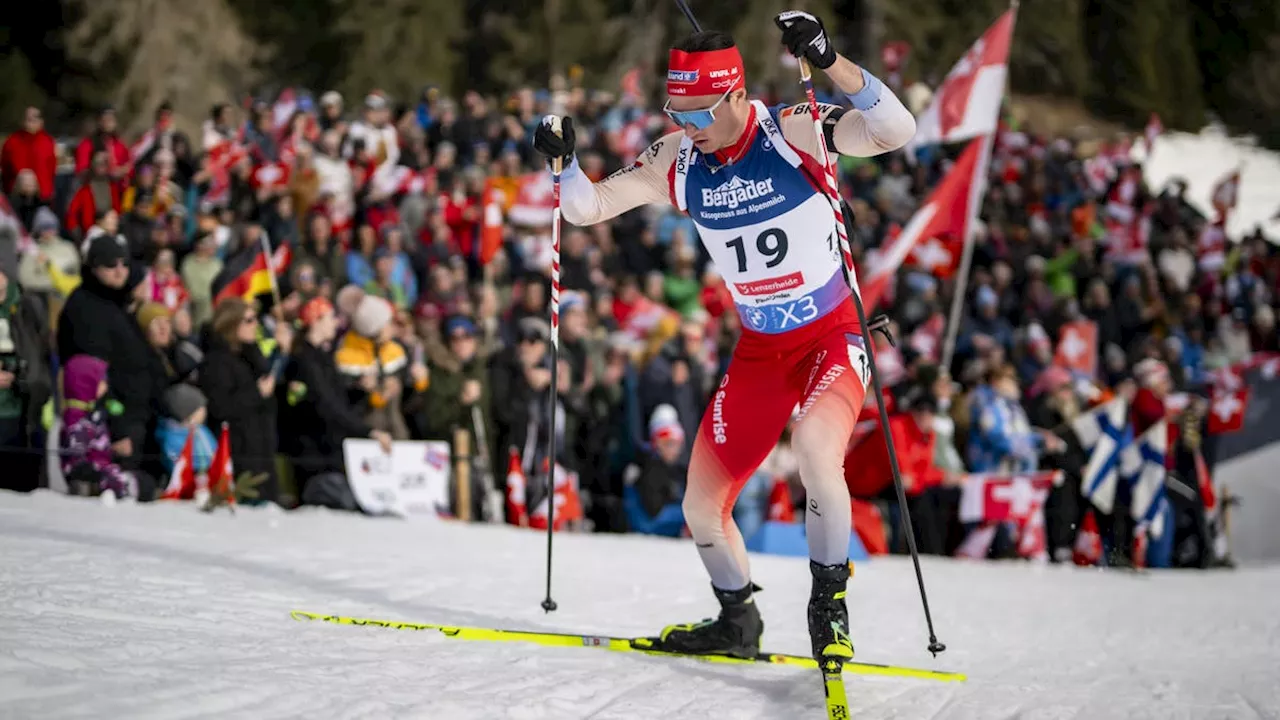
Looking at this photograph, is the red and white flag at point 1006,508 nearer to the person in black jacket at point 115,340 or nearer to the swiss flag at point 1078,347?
the swiss flag at point 1078,347

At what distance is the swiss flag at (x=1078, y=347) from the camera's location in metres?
16.0

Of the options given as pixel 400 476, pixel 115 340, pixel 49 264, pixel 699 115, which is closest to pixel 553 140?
pixel 699 115

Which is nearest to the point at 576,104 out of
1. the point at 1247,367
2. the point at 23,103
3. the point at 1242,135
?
the point at 1247,367

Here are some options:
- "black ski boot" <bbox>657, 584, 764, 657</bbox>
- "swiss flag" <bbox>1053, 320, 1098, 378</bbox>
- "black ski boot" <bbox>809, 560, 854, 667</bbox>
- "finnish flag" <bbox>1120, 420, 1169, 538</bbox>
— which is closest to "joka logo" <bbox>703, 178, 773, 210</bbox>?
"black ski boot" <bbox>809, 560, 854, 667</bbox>

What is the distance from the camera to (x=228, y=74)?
1152 inches

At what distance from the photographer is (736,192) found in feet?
19.1

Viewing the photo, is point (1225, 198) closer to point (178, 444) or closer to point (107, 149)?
point (107, 149)

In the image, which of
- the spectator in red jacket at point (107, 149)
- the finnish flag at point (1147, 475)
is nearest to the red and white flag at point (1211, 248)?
the finnish flag at point (1147, 475)

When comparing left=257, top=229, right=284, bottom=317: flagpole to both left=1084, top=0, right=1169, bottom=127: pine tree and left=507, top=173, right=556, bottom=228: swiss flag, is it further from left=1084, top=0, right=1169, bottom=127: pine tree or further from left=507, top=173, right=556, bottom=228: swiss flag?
left=1084, top=0, right=1169, bottom=127: pine tree

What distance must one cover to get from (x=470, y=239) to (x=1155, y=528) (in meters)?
7.11

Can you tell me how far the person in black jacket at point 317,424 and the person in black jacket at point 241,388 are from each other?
14.4 inches

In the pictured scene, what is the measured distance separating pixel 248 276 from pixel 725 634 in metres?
6.81

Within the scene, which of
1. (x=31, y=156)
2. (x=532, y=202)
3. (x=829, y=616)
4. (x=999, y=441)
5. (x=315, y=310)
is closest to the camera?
(x=829, y=616)

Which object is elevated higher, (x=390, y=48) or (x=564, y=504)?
(x=390, y=48)
